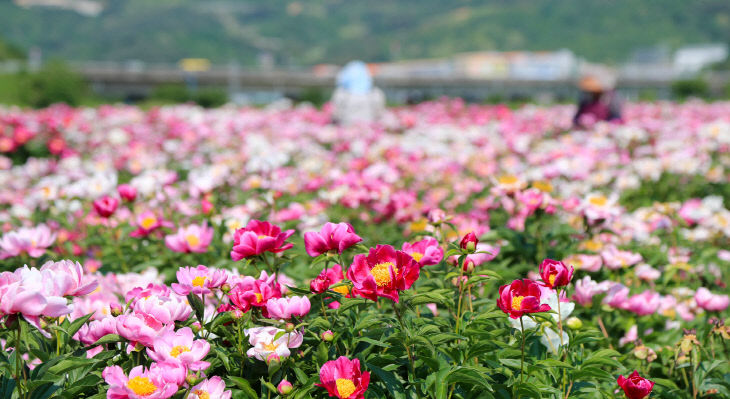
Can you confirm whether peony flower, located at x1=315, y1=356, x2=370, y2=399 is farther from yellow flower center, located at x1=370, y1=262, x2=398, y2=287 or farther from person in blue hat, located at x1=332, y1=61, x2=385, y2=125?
person in blue hat, located at x1=332, y1=61, x2=385, y2=125

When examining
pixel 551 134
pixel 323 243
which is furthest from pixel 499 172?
pixel 323 243

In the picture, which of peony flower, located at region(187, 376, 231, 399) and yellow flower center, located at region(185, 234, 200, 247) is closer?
peony flower, located at region(187, 376, 231, 399)

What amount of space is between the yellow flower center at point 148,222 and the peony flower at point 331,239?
1296mm

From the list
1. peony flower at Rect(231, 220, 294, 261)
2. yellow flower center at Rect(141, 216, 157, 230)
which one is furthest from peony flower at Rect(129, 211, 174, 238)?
peony flower at Rect(231, 220, 294, 261)

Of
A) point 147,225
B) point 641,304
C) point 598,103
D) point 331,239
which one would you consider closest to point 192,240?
point 147,225

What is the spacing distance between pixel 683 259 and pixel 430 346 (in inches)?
81.3

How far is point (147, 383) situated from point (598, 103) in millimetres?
8646

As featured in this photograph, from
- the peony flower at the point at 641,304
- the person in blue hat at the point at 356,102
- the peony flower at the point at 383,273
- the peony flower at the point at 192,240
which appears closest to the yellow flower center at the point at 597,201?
the peony flower at the point at 641,304

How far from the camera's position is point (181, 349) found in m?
1.39

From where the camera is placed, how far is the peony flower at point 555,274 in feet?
5.13

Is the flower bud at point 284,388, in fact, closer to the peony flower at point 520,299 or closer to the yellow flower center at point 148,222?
the peony flower at point 520,299

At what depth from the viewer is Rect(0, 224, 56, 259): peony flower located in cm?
208

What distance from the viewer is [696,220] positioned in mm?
3604

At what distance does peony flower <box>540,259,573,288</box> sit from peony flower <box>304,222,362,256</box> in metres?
0.50
